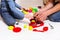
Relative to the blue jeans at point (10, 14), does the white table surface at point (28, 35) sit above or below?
below

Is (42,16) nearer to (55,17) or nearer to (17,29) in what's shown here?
(55,17)

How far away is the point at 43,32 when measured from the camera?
32.2 inches

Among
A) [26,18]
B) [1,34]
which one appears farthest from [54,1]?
[1,34]

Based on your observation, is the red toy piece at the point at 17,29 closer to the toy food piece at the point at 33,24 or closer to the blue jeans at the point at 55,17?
the toy food piece at the point at 33,24

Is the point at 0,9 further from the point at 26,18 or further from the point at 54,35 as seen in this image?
the point at 54,35

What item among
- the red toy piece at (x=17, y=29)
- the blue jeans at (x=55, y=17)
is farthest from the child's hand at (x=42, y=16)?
the red toy piece at (x=17, y=29)

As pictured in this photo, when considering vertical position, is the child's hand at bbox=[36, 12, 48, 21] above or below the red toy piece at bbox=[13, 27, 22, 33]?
above

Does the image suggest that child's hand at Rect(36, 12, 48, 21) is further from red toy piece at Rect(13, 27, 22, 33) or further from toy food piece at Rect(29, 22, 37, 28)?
red toy piece at Rect(13, 27, 22, 33)

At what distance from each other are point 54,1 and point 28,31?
1.19 feet

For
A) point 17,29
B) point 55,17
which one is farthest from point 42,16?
point 17,29

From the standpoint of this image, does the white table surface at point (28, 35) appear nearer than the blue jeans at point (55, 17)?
Yes

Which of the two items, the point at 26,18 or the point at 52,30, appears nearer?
the point at 52,30

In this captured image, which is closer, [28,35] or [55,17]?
[28,35]

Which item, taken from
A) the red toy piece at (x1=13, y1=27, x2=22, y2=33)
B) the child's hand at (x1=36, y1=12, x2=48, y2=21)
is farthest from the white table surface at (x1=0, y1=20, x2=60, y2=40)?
the child's hand at (x1=36, y1=12, x2=48, y2=21)
